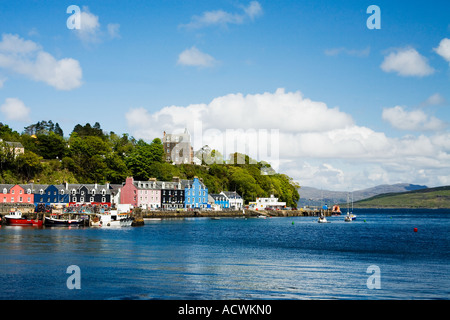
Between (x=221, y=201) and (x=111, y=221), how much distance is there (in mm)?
62405

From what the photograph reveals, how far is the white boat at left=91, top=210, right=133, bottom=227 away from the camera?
3125 inches

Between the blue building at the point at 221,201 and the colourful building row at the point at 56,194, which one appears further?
the blue building at the point at 221,201

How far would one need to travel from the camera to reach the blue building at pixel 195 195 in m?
126

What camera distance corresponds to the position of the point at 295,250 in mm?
47406

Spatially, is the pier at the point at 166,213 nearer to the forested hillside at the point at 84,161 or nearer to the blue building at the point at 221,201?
the blue building at the point at 221,201

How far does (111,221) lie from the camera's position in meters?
81.1

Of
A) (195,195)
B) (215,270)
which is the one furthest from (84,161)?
(215,270)

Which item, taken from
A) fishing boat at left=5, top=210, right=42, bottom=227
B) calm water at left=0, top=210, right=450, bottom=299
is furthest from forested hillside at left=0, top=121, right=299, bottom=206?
calm water at left=0, top=210, right=450, bottom=299

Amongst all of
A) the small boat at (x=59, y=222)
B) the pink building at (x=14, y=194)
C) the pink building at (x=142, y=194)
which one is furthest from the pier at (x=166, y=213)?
the pink building at (x=142, y=194)

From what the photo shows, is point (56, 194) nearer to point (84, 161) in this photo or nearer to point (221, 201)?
point (84, 161)

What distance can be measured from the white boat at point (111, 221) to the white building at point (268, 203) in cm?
7565

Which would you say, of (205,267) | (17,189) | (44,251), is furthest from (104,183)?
(205,267)
